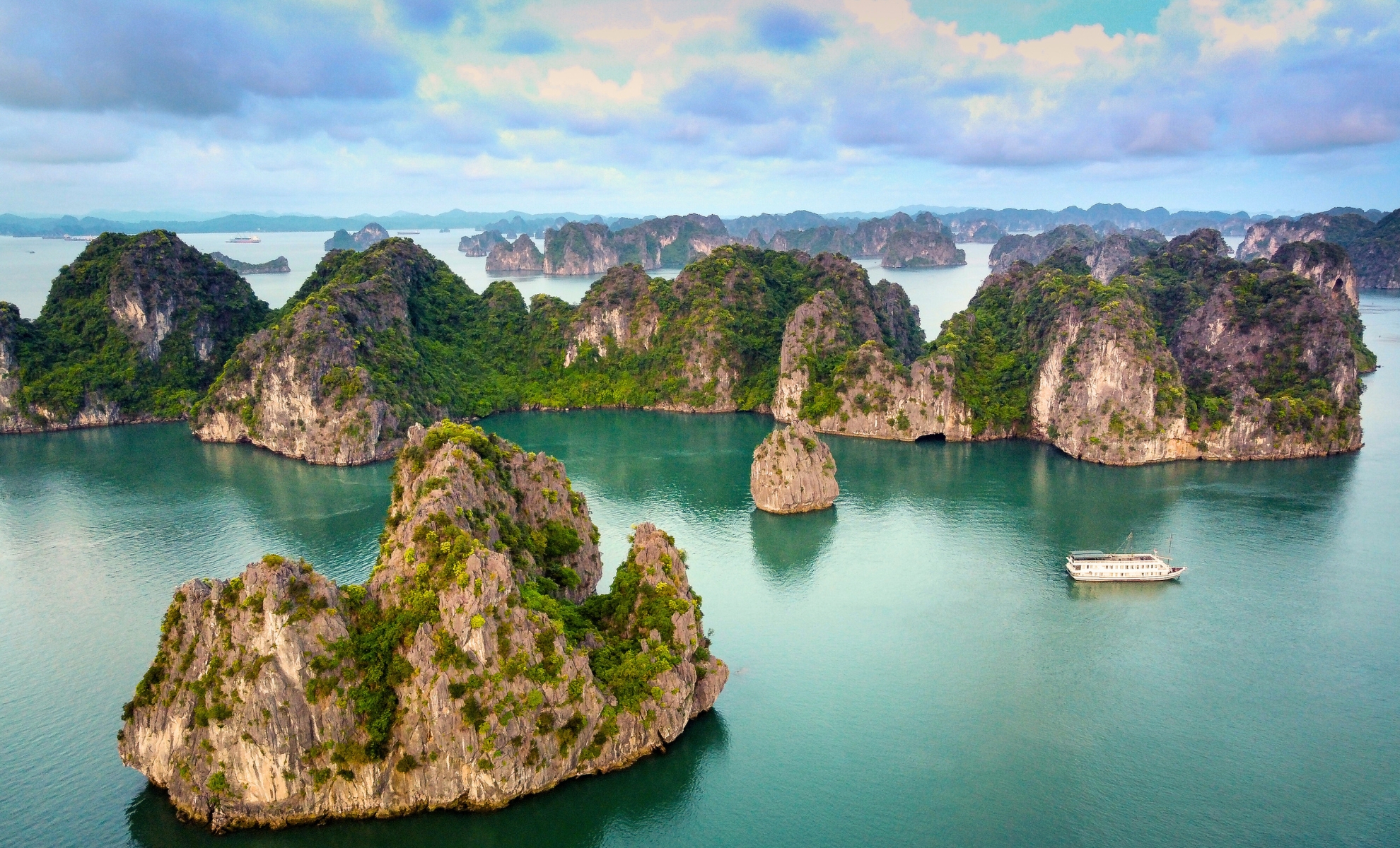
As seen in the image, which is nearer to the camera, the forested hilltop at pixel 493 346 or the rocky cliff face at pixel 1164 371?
the rocky cliff face at pixel 1164 371

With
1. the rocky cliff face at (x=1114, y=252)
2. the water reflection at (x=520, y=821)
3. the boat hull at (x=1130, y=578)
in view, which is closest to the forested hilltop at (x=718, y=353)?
the boat hull at (x=1130, y=578)

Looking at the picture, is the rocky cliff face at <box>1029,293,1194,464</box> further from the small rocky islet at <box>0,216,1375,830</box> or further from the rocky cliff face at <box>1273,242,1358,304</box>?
the rocky cliff face at <box>1273,242,1358,304</box>

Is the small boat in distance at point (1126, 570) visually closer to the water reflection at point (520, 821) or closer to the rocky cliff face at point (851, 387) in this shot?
the water reflection at point (520, 821)

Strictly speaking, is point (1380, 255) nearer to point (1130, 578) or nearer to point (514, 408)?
point (1130, 578)

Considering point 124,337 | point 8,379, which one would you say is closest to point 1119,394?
point 124,337

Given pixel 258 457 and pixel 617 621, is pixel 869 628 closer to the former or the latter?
pixel 617 621

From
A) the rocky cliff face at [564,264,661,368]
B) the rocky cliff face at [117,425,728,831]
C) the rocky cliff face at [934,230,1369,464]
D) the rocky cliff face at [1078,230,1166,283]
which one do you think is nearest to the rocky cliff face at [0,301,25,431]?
the rocky cliff face at [564,264,661,368]
